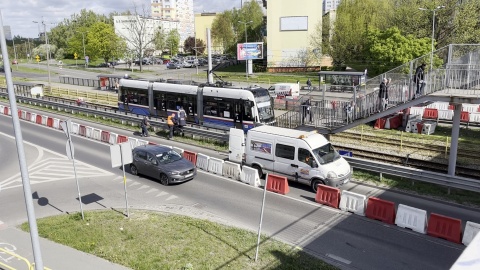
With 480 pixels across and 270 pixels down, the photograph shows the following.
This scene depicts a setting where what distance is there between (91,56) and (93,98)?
168ft

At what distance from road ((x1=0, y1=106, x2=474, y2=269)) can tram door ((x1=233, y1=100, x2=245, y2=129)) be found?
6292 mm

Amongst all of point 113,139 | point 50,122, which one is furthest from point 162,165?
point 50,122

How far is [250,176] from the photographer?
16672 millimetres

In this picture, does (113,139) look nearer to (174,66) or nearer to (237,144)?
(237,144)

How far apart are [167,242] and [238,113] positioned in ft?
43.4

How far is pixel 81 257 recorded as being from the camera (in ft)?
34.8

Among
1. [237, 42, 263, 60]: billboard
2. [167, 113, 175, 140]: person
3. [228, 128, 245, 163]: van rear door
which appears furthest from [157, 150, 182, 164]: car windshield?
[237, 42, 263, 60]: billboard

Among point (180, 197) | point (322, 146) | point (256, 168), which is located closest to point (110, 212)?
point (180, 197)

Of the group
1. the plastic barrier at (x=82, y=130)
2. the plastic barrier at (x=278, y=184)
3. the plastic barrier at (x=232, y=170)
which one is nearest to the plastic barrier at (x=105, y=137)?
the plastic barrier at (x=82, y=130)

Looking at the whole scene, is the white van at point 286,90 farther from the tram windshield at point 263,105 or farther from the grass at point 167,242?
the grass at point 167,242

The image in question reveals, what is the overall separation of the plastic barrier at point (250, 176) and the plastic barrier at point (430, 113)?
1728 centimetres

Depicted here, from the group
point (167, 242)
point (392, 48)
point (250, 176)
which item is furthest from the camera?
point (392, 48)

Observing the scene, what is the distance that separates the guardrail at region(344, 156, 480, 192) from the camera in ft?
47.2

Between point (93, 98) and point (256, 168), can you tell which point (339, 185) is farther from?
point (93, 98)
